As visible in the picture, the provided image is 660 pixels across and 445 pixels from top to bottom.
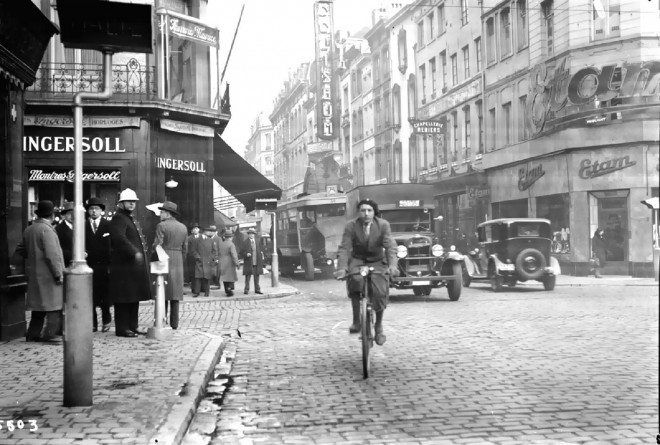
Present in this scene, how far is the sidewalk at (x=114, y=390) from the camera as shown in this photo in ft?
13.8

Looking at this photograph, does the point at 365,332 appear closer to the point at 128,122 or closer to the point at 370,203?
the point at 370,203

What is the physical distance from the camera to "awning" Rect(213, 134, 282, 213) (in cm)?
2005

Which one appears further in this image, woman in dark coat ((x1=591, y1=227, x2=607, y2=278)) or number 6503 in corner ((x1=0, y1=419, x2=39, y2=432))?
number 6503 in corner ((x1=0, y1=419, x2=39, y2=432))

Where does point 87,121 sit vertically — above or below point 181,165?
above

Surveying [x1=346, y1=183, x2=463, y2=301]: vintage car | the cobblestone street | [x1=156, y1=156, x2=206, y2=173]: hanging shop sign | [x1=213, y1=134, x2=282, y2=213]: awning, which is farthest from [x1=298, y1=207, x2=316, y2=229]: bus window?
the cobblestone street

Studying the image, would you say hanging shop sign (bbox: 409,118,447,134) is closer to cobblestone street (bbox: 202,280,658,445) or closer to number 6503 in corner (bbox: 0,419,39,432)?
cobblestone street (bbox: 202,280,658,445)

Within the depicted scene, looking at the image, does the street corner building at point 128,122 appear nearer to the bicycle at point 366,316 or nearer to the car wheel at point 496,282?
the bicycle at point 366,316

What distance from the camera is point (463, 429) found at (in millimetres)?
4371

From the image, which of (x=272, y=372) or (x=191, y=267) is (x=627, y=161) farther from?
(x=191, y=267)

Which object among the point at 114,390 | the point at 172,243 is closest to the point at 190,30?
the point at 172,243

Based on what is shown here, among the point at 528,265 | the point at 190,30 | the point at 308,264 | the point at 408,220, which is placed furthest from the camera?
the point at 308,264

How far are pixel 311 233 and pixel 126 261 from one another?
554 inches

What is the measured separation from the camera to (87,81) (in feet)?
54.7

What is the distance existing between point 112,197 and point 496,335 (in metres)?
11.8
